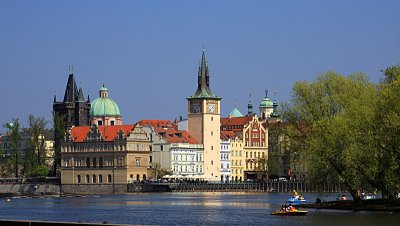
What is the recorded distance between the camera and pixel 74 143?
196 meters

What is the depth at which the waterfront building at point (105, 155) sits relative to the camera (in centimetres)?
18838

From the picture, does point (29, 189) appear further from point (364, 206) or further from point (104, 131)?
point (364, 206)

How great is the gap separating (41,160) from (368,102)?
119691 millimetres

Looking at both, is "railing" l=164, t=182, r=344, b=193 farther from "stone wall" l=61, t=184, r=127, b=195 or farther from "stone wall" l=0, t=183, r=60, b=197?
"stone wall" l=0, t=183, r=60, b=197

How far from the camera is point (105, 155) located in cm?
19100

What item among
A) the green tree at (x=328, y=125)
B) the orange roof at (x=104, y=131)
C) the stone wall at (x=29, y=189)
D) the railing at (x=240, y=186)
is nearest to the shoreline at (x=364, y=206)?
the green tree at (x=328, y=125)

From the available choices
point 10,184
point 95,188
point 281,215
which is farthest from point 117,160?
point 281,215

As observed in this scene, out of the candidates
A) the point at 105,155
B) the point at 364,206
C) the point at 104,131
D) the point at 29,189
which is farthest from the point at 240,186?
the point at 364,206

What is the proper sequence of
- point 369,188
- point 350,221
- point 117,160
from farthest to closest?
point 117,160
point 369,188
point 350,221

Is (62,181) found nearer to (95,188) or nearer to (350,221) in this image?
(95,188)

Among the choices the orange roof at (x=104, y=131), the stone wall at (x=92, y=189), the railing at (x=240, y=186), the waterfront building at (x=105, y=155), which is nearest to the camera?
the railing at (x=240, y=186)

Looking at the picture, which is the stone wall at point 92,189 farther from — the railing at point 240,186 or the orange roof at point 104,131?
the railing at point 240,186

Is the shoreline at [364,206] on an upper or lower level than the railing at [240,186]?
lower

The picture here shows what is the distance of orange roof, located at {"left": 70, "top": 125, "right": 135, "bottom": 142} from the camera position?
192 m
